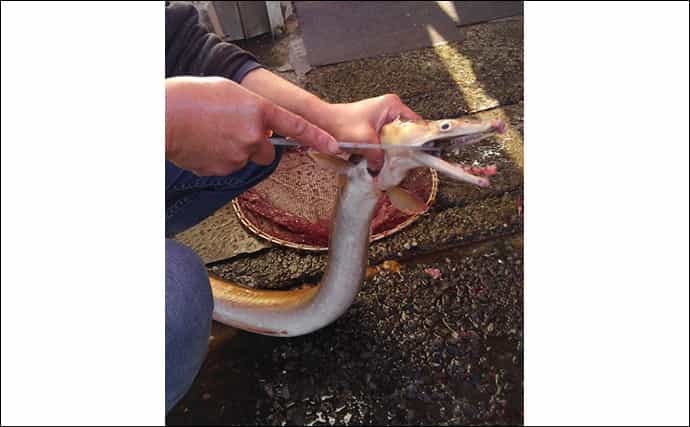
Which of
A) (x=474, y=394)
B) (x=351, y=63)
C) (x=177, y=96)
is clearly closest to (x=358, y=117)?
(x=177, y=96)

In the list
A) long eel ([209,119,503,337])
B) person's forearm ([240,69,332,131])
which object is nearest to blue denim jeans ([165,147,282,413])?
person's forearm ([240,69,332,131])

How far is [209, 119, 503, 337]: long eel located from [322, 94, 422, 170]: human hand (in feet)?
0.18

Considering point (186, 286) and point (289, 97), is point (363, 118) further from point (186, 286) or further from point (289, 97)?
point (186, 286)

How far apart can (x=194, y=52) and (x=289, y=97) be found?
0.27 metres

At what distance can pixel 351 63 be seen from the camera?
Answer: 2.71m

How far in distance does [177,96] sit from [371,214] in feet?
1.71

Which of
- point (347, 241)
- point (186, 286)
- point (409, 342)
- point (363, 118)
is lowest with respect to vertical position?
point (409, 342)

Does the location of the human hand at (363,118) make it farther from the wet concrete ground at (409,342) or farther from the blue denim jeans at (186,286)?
the wet concrete ground at (409,342)

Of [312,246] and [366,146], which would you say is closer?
[366,146]

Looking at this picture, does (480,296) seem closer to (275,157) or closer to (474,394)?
(474,394)

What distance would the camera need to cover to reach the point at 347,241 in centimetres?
136

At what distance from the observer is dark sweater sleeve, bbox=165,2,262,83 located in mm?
1387

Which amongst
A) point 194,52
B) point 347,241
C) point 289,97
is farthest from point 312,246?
point 194,52

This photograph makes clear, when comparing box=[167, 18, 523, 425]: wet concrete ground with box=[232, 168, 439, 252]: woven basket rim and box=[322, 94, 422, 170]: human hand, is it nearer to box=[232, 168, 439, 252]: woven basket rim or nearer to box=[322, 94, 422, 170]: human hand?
box=[232, 168, 439, 252]: woven basket rim
